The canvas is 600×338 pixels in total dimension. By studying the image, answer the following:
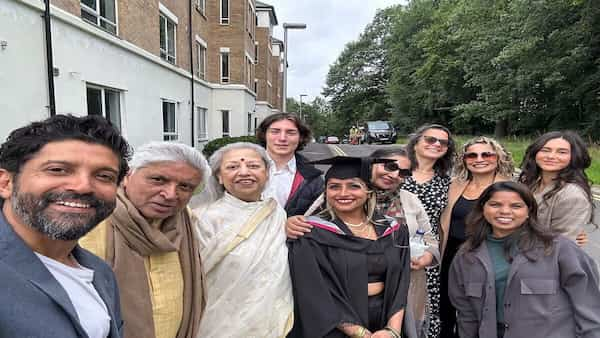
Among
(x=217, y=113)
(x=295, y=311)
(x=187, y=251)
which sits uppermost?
(x=217, y=113)

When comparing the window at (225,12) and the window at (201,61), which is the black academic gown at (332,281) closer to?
the window at (201,61)

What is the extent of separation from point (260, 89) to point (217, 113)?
13.4m

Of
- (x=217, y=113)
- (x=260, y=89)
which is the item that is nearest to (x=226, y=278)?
(x=217, y=113)

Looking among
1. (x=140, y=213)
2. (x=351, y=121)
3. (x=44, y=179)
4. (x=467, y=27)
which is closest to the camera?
(x=44, y=179)

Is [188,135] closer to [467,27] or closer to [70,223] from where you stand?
[70,223]

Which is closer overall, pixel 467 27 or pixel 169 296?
pixel 169 296

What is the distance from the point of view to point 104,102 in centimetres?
899

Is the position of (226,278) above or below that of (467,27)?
below

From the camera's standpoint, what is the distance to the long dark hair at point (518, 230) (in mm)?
2229

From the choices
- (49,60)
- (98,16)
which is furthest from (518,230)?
(98,16)

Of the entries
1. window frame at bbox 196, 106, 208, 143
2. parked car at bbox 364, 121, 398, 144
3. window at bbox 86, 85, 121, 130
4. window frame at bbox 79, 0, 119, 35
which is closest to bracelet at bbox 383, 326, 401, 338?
window at bbox 86, 85, 121, 130

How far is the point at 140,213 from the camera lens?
1.73 metres

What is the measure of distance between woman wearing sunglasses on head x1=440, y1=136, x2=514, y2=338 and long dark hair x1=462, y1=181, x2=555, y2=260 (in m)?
0.38

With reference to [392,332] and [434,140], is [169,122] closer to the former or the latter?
[434,140]
